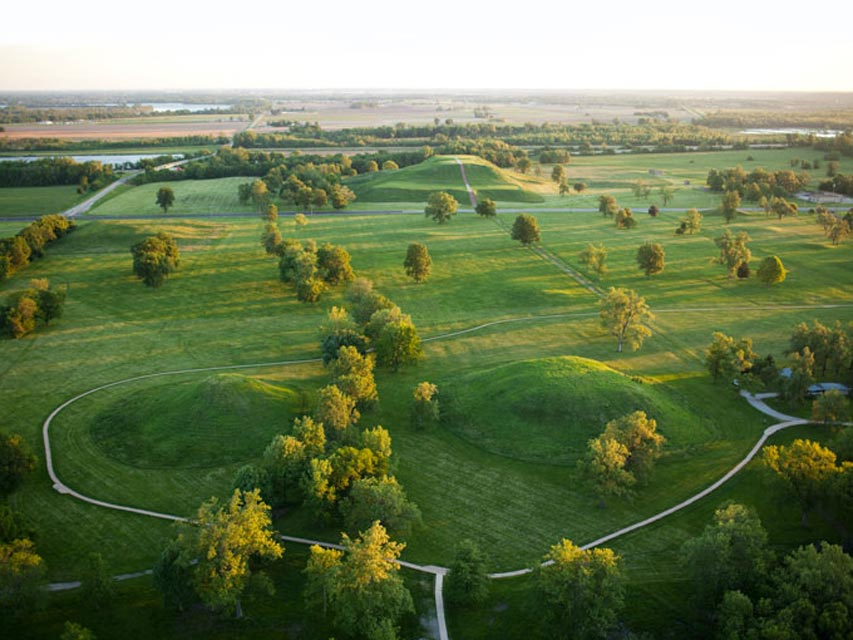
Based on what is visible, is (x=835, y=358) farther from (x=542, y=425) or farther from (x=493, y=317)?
(x=493, y=317)

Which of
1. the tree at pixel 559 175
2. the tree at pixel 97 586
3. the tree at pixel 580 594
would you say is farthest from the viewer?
the tree at pixel 559 175

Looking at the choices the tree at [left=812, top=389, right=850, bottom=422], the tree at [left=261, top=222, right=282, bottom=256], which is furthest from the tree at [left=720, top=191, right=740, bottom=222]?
the tree at [left=261, top=222, right=282, bottom=256]

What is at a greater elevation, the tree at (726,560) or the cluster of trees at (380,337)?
the cluster of trees at (380,337)

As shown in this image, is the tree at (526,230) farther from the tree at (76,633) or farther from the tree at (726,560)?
the tree at (76,633)

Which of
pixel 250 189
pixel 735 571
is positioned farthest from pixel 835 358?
pixel 250 189

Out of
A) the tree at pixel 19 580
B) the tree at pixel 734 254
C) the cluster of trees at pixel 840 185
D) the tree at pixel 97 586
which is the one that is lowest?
the tree at pixel 97 586

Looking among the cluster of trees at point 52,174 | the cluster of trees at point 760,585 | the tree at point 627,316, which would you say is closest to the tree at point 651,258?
the tree at point 627,316
